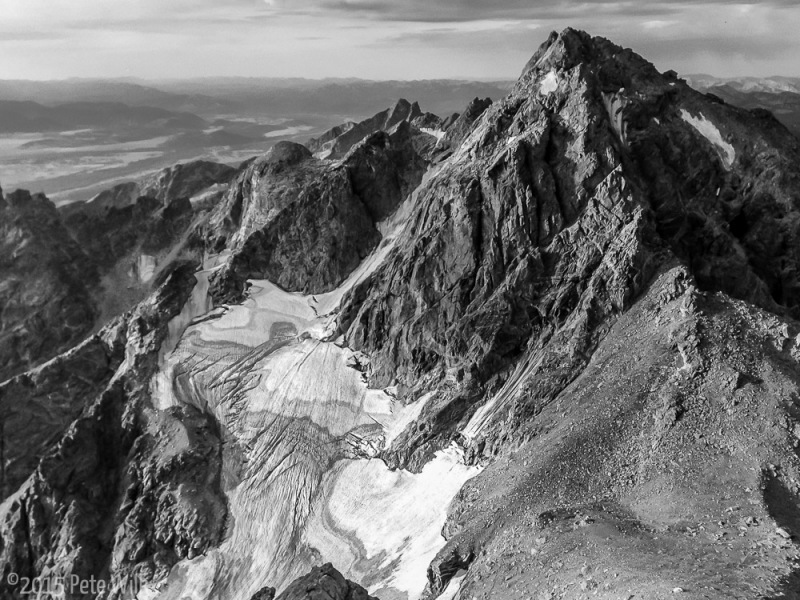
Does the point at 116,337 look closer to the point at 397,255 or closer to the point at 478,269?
the point at 397,255

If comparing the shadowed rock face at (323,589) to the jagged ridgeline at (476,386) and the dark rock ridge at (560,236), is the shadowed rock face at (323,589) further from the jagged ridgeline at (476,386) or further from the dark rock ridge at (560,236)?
the dark rock ridge at (560,236)

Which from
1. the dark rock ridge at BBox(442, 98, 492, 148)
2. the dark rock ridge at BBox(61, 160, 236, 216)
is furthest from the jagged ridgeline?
the dark rock ridge at BBox(61, 160, 236, 216)

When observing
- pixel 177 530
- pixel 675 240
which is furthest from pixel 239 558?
pixel 675 240

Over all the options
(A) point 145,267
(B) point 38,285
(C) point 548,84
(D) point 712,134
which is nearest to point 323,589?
(C) point 548,84

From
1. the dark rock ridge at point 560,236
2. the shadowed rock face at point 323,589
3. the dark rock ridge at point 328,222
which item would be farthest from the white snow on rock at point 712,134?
the shadowed rock face at point 323,589

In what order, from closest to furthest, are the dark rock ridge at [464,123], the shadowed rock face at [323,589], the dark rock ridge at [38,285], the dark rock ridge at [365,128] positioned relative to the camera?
1. the shadowed rock face at [323,589]
2. the dark rock ridge at [464,123]
3. the dark rock ridge at [38,285]
4. the dark rock ridge at [365,128]

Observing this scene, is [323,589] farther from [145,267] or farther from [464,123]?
[145,267]

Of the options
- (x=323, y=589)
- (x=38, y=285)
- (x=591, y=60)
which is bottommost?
(x=38, y=285)
